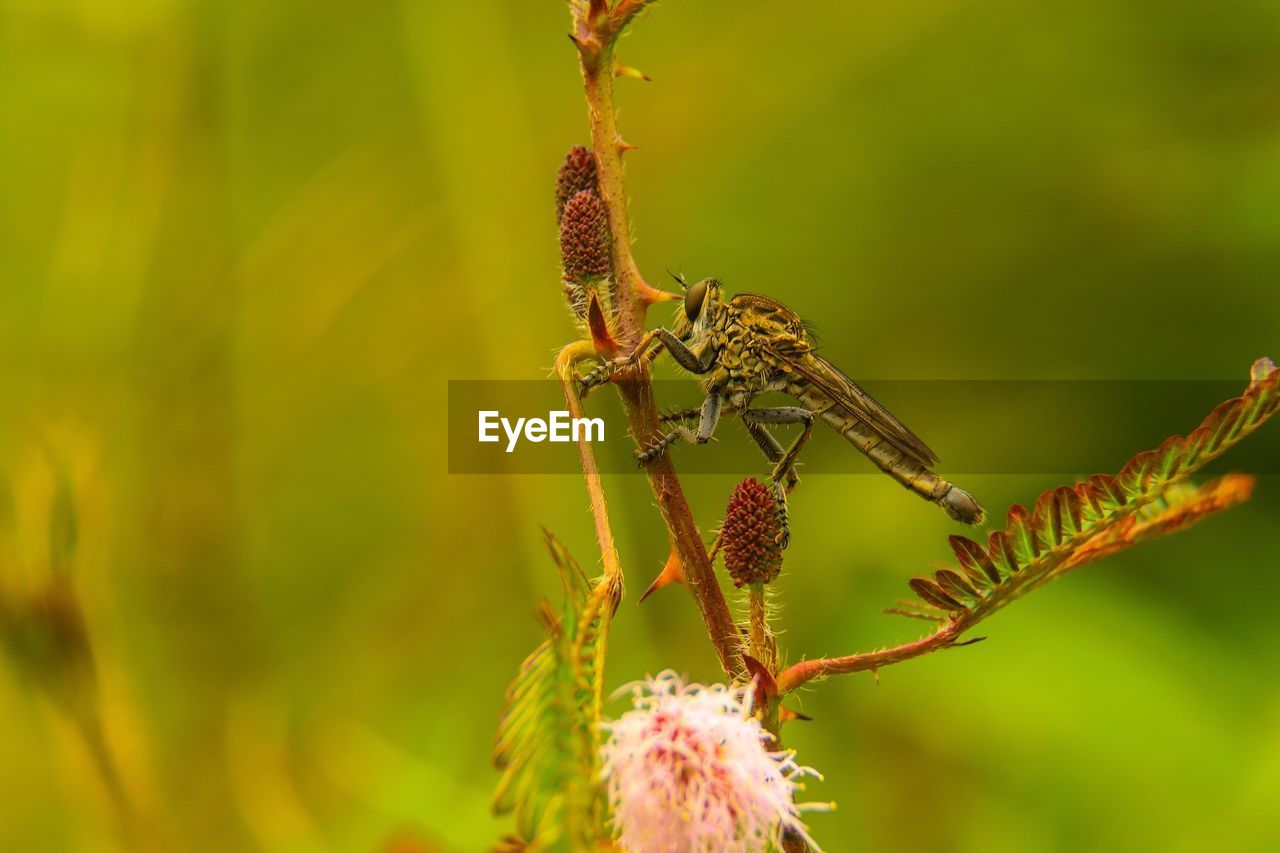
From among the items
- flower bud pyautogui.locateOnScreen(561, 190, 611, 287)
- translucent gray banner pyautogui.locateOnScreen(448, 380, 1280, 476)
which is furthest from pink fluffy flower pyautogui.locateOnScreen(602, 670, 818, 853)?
translucent gray banner pyautogui.locateOnScreen(448, 380, 1280, 476)

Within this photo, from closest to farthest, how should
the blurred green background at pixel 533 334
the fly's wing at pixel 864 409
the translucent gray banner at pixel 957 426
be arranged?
the fly's wing at pixel 864 409
the blurred green background at pixel 533 334
the translucent gray banner at pixel 957 426

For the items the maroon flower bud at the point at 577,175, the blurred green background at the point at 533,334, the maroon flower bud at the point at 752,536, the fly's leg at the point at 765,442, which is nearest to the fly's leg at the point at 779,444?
the fly's leg at the point at 765,442

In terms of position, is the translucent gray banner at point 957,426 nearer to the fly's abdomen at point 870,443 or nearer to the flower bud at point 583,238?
the fly's abdomen at point 870,443

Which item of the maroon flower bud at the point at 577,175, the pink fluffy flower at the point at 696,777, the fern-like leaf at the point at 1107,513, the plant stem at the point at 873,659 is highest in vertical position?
the maroon flower bud at the point at 577,175

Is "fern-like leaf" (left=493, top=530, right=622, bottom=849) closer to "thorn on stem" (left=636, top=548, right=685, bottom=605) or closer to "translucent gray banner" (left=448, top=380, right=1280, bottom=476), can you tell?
"thorn on stem" (left=636, top=548, right=685, bottom=605)

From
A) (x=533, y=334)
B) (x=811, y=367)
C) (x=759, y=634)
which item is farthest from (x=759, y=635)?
(x=533, y=334)

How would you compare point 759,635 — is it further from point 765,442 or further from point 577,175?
point 765,442
